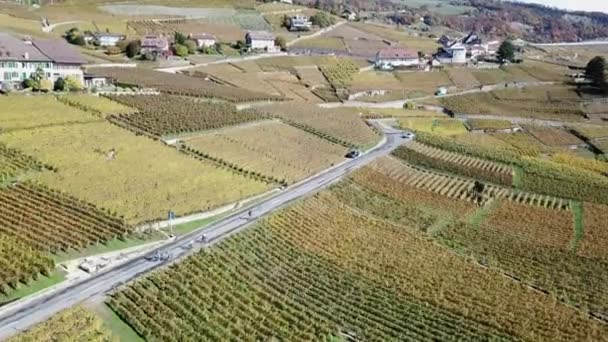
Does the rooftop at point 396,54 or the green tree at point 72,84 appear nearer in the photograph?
the green tree at point 72,84

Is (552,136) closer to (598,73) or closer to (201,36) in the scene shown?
(598,73)

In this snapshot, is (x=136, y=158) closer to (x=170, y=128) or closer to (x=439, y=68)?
(x=170, y=128)

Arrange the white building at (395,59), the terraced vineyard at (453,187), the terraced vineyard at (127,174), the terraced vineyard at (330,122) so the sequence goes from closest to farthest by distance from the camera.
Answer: the terraced vineyard at (127,174)
the terraced vineyard at (453,187)
the terraced vineyard at (330,122)
the white building at (395,59)

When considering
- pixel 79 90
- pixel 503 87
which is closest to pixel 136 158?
pixel 79 90

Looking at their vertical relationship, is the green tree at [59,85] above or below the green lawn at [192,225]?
above

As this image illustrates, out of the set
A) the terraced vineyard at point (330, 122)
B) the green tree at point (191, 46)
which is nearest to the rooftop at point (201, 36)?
the green tree at point (191, 46)

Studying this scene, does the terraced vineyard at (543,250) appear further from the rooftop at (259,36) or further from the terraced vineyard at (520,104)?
the rooftop at (259,36)

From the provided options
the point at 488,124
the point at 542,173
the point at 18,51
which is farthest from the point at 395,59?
the point at 18,51
